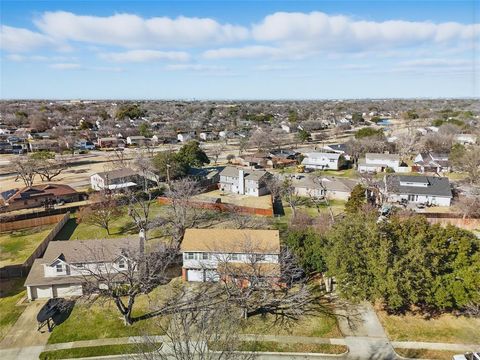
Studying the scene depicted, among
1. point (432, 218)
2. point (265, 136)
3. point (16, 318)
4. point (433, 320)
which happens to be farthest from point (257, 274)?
point (265, 136)

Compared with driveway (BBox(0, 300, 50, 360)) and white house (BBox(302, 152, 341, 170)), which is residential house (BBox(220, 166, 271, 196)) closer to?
white house (BBox(302, 152, 341, 170))

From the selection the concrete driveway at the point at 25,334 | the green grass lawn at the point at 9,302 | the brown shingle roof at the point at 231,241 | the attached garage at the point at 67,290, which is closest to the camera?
the concrete driveway at the point at 25,334

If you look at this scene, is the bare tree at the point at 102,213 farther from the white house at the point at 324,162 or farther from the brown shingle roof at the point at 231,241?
the white house at the point at 324,162

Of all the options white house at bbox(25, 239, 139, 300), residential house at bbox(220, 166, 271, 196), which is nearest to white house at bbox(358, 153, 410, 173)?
residential house at bbox(220, 166, 271, 196)

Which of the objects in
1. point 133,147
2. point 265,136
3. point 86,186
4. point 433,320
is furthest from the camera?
point 133,147

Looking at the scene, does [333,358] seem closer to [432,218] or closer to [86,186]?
[432,218]

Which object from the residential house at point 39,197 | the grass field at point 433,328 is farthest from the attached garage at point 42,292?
the grass field at point 433,328
